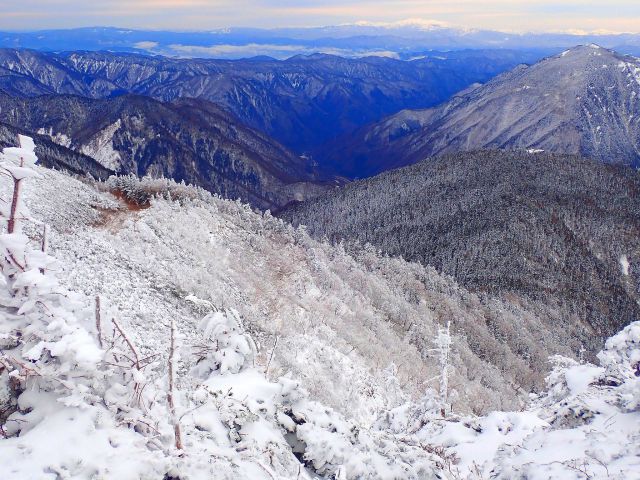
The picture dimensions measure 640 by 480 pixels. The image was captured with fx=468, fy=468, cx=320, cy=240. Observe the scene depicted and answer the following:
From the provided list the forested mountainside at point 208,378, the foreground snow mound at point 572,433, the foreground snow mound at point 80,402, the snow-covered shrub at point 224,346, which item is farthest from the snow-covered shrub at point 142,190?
the foreground snow mound at point 80,402

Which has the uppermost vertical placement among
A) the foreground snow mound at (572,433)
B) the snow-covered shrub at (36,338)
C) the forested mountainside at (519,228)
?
the snow-covered shrub at (36,338)

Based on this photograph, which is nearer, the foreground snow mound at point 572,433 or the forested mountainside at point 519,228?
the foreground snow mound at point 572,433

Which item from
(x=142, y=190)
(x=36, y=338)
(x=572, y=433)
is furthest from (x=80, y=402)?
(x=142, y=190)

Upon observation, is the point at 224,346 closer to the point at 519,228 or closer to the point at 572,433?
the point at 572,433

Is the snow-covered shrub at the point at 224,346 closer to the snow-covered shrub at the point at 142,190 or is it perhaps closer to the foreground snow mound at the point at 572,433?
the foreground snow mound at the point at 572,433

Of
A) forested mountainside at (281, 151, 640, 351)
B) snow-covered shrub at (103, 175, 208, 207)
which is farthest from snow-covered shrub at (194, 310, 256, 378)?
forested mountainside at (281, 151, 640, 351)

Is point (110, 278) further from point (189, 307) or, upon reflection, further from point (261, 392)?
point (261, 392)

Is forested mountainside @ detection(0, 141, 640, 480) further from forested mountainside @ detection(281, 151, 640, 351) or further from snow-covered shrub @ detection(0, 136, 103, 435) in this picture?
forested mountainside @ detection(281, 151, 640, 351)
